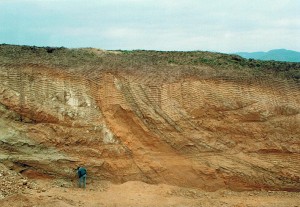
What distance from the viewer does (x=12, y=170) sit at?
1352cm

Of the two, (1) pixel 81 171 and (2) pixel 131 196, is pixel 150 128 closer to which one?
(2) pixel 131 196

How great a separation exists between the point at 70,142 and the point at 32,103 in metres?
1.85

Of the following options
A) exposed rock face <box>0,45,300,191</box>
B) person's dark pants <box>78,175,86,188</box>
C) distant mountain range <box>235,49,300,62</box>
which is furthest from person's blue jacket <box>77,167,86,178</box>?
distant mountain range <box>235,49,300,62</box>

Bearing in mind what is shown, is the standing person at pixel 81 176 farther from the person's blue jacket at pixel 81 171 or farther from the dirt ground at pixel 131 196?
the dirt ground at pixel 131 196

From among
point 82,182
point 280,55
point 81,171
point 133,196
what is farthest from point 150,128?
point 280,55

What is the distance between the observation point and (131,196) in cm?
1321

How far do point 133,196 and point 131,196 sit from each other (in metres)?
0.06

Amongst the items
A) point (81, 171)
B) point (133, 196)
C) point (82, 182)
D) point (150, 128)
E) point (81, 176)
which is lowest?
point (133, 196)

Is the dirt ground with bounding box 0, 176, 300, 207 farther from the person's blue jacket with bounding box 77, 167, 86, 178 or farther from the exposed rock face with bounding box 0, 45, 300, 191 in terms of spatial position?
the person's blue jacket with bounding box 77, 167, 86, 178

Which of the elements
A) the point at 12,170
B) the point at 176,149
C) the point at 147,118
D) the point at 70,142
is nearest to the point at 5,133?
the point at 12,170

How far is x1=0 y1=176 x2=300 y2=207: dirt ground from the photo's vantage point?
1264 cm

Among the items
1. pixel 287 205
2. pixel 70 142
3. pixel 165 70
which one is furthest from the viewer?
pixel 165 70

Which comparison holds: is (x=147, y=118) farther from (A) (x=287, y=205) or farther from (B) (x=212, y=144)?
(A) (x=287, y=205)

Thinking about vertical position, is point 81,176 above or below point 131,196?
above
